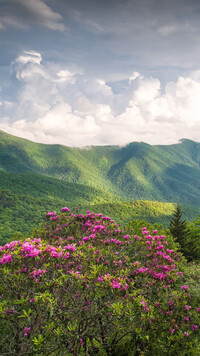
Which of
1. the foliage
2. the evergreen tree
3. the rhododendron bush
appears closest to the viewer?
the rhododendron bush

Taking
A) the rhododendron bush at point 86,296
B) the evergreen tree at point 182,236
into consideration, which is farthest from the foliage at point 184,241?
the rhododendron bush at point 86,296

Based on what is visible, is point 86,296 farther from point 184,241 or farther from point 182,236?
point 182,236

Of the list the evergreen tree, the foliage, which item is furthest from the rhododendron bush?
the evergreen tree

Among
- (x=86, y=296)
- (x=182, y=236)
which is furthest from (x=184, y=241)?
(x=86, y=296)

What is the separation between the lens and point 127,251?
10.6 metres

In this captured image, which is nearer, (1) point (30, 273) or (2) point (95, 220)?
(1) point (30, 273)

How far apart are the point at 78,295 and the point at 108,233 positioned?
3.59 meters

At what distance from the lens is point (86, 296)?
7887mm

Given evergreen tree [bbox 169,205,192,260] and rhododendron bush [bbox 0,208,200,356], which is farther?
Result: evergreen tree [bbox 169,205,192,260]

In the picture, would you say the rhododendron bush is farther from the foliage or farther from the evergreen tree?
the evergreen tree

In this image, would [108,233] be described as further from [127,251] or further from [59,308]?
[59,308]

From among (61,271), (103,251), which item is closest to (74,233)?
(103,251)

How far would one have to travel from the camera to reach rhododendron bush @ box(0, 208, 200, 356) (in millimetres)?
7305

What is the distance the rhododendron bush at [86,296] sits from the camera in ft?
24.0
